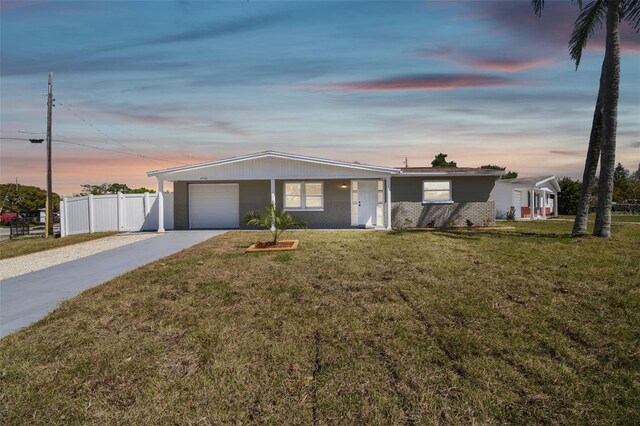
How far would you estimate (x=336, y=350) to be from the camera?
15.3 ft

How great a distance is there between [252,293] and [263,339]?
6.36 feet

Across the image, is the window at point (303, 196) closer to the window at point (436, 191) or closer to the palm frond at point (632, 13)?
the window at point (436, 191)

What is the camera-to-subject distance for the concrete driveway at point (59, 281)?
6.29m

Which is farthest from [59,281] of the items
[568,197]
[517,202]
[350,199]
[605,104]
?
[568,197]

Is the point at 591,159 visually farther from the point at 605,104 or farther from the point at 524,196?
the point at 524,196

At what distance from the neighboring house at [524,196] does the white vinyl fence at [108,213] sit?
75.1ft

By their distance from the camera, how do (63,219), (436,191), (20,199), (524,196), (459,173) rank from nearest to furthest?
(63,219) < (459,173) < (436,191) < (524,196) < (20,199)

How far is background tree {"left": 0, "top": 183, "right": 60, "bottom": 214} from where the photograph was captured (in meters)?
55.1

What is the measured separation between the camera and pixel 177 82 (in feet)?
44.7

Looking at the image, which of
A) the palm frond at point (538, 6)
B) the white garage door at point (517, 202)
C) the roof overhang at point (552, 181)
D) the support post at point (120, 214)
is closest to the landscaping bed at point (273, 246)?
the support post at point (120, 214)

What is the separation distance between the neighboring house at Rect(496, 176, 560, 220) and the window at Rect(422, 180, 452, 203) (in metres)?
10.9

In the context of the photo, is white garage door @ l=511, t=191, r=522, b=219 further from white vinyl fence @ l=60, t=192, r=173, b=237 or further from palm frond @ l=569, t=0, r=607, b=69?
white vinyl fence @ l=60, t=192, r=173, b=237

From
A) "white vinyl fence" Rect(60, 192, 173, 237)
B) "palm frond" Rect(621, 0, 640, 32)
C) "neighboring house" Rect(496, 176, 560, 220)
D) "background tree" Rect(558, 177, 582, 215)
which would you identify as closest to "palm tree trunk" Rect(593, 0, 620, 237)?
"palm frond" Rect(621, 0, 640, 32)

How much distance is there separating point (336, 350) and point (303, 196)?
1561cm
